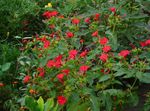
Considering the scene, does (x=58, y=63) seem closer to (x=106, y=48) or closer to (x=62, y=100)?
(x=62, y=100)

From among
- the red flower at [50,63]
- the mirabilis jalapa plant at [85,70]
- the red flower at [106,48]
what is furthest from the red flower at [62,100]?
the red flower at [106,48]

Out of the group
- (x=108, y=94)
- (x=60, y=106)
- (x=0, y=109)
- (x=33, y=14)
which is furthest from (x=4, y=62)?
(x=108, y=94)

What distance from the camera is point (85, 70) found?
125 inches

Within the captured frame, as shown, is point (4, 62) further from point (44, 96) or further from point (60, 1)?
point (60, 1)

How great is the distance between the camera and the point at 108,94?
10.8 feet

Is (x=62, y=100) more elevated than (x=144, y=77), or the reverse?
(x=144, y=77)

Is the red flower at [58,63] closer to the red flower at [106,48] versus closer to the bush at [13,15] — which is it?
the red flower at [106,48]

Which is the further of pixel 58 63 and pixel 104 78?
pixel 58 63

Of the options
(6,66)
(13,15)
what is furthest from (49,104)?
(13,15)

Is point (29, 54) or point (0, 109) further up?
point (29, 54)

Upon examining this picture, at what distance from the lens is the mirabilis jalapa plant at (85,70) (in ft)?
10.6

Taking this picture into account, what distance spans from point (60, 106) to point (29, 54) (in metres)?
1.27

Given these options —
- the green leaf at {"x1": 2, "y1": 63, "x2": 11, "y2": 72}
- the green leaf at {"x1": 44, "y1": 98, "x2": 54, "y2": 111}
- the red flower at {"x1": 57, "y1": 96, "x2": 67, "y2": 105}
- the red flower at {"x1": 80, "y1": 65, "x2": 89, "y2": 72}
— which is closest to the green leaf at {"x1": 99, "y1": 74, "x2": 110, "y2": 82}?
the red flower at {"x1": 80, "y1": 65, "x2": 89, "y2": 72}

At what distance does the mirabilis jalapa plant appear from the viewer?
322 centimetres
